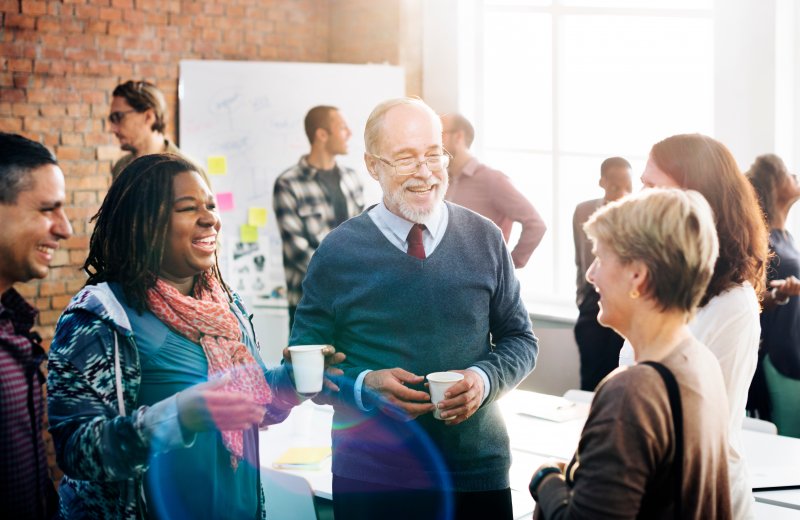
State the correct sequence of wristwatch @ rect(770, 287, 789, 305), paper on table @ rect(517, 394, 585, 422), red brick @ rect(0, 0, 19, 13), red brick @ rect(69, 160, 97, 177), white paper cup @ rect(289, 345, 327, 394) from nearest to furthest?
white paper cup @ rect(289, 345, 327, 394) < paper on table @ rect(517, 394, 585, 422) < wristwatch @ rect(770, 287, 789, 305) < red brick @ rect(0, 0, 19, 13) < red brick @ rect(69, 160, 97, 177)

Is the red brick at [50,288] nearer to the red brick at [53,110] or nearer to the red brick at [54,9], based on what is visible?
the red brick at [53,110]

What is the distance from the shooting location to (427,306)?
2242 millimetres

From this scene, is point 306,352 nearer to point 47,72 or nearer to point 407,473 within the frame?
point 407,473

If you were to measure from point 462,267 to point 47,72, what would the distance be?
389 cm

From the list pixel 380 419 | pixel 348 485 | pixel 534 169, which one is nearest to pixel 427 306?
pixel 380 419

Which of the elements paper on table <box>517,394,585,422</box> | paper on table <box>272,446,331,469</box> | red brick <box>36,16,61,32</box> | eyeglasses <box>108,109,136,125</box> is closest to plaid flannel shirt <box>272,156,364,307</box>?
eyeglasses <box>108,109,136,125</box>

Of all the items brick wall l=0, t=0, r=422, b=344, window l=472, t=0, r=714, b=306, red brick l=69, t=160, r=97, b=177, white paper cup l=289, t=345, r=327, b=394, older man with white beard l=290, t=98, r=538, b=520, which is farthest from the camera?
window l=472, t=0, r=714, b=306

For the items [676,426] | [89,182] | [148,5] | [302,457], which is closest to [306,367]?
[676,426]

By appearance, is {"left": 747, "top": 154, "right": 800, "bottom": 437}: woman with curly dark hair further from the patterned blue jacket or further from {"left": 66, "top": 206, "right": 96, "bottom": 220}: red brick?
{"left": 66, "top": 206, "right": 96, "bottom": 220}: red brick

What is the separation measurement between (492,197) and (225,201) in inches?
71.6

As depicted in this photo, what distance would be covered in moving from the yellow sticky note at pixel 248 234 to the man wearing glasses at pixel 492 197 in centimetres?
144

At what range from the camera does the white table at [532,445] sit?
2689 millimetres

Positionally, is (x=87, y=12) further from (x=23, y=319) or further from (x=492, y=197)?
(x=23, y=319)

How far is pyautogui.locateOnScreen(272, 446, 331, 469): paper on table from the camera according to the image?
112 inches
